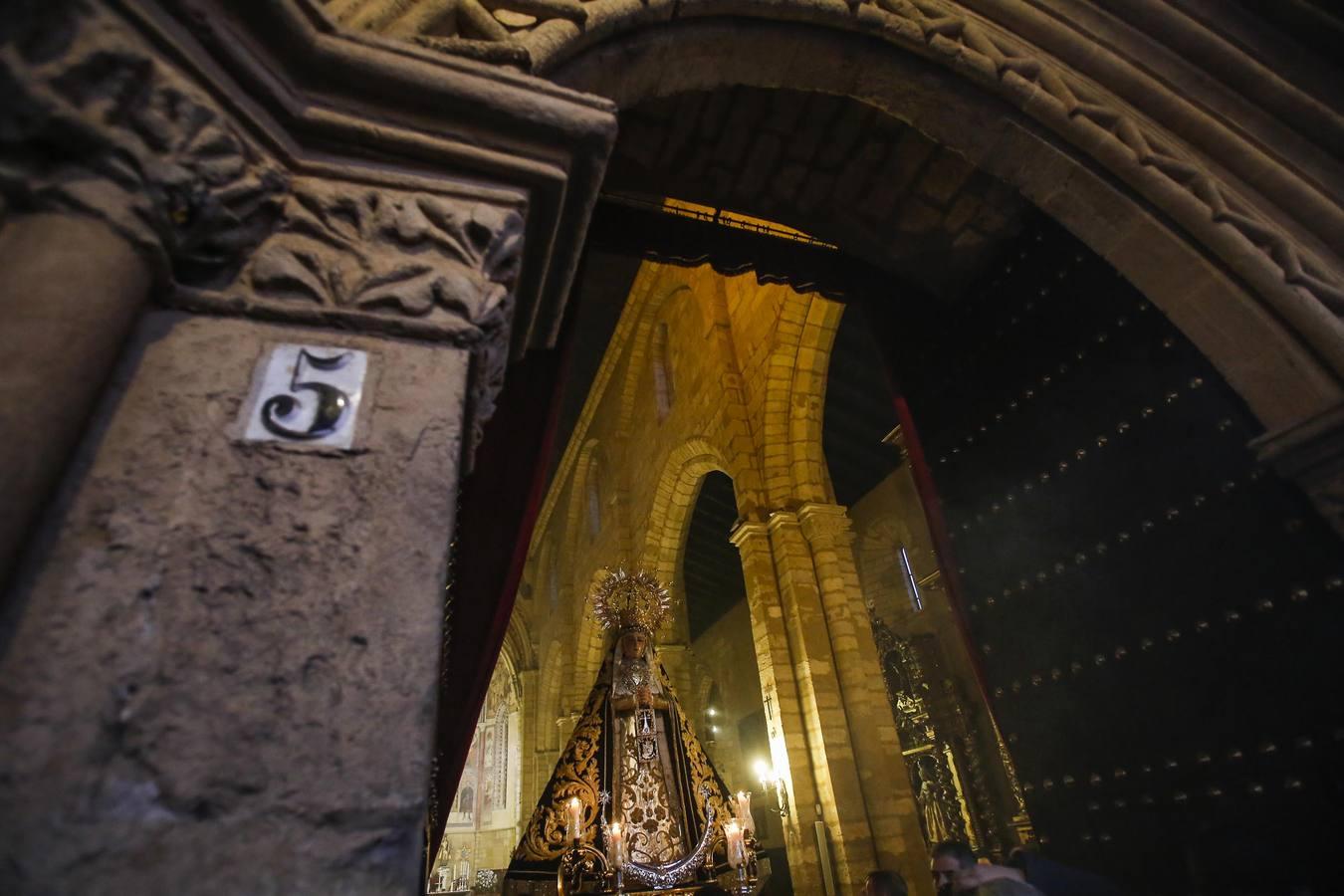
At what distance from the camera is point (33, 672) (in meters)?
0.66

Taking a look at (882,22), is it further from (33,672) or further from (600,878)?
(600,878)

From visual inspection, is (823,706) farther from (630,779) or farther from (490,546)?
(490,546)

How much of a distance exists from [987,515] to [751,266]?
1769 millimetres

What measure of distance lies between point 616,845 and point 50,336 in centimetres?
→ 323

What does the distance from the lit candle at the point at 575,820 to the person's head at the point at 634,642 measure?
36.4 inches

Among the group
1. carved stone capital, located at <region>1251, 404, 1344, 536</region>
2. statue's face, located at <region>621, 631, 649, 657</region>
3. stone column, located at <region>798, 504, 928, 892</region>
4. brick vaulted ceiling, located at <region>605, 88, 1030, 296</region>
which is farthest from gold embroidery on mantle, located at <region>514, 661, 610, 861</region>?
carved stone capital, located at <region>1251, 404, 1344, 536</region>

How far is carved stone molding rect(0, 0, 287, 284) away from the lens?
0.83 meters

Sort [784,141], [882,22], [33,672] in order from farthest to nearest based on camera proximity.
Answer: [784,141] < [882,22] < [33,672]

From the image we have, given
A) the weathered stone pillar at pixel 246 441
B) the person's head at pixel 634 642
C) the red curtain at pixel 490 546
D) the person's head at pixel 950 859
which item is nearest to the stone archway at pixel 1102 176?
the weathered stone pillar at pixel 246 441

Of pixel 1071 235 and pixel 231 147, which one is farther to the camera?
pixel 1071 235

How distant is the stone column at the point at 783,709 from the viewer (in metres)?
5.20

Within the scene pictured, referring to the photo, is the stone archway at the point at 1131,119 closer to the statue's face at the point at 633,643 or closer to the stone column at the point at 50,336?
the stone column at the point at 50,336

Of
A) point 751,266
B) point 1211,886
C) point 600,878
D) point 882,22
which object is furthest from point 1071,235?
point 600,878

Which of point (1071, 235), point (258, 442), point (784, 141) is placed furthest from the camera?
point (784, 141)
